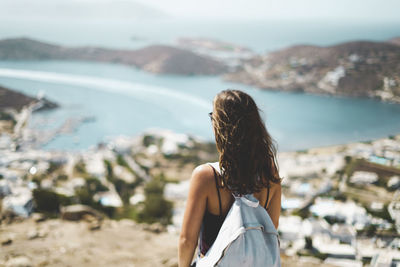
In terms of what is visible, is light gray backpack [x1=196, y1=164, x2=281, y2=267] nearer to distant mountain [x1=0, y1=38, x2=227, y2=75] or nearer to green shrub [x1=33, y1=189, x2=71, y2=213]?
green shrub [x1=33, y1=189, x2=71, y2=213]

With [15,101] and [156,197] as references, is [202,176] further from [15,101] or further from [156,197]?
[15,101]

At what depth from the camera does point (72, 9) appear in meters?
41.5

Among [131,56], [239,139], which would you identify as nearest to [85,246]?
[239,139]

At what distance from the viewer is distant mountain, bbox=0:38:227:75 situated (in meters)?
23.3

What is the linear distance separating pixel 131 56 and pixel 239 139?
2813cm

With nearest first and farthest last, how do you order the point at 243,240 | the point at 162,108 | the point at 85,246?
1. the point at 243,240
2. the point at 85,246
3. the point at 162,108

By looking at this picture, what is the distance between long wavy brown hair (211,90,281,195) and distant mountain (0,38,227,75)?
22884mm

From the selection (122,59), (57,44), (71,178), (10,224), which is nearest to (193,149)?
(71,178)

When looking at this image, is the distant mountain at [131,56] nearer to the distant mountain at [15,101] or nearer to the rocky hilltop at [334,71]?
the rocky hilltop at [334,71]

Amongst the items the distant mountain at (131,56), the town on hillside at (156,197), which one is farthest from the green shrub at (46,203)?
the distant mountain at (131,56)

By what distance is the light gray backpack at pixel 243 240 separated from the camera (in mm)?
503

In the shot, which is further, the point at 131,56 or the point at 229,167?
the point at 131,56

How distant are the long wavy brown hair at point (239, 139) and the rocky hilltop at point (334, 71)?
17.6 meters

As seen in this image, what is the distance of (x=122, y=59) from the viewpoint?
89.3ft
